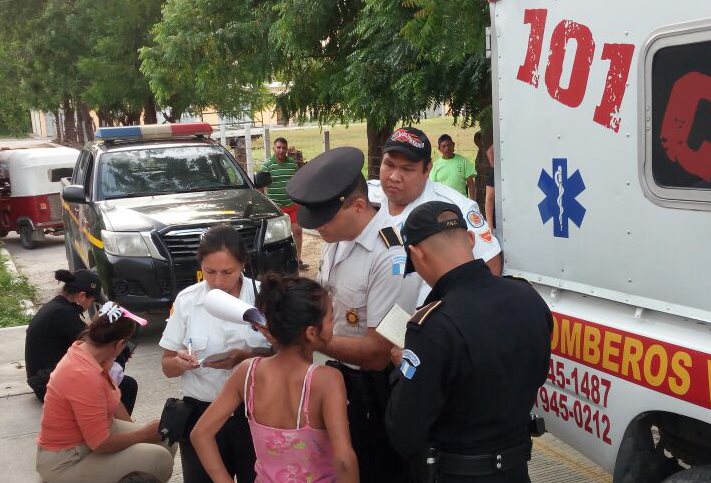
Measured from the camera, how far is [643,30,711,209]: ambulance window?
9.21 feet

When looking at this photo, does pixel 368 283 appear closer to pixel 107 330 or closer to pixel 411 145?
pixel 411 145

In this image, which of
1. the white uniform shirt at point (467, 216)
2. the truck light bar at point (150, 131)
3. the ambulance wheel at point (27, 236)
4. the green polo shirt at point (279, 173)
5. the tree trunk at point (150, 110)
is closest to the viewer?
the white uniform shirt at point (467, 216)

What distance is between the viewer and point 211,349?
3.46 metres

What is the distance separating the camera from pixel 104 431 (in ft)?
13.6

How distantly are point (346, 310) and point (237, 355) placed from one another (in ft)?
1.82

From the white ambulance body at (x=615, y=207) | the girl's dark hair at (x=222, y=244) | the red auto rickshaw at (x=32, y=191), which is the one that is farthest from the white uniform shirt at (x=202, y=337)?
the red auto rickshaw at (x=32, y=191)

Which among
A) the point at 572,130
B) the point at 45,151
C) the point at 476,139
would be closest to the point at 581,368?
the point at 572,130

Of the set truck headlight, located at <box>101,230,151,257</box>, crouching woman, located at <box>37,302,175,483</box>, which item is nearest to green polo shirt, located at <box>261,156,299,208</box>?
truck headlight, located at <box>101,230,151,257</box>

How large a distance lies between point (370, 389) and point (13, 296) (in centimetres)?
916

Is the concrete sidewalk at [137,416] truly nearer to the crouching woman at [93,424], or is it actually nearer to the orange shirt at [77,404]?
the crouching woman at [93,424]

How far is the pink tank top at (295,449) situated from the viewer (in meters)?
2.73

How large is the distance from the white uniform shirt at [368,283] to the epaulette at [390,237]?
1 cm

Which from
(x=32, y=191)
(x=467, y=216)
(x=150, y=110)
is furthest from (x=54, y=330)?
(x=150, y=110)

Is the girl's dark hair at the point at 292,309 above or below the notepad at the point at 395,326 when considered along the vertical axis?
above
